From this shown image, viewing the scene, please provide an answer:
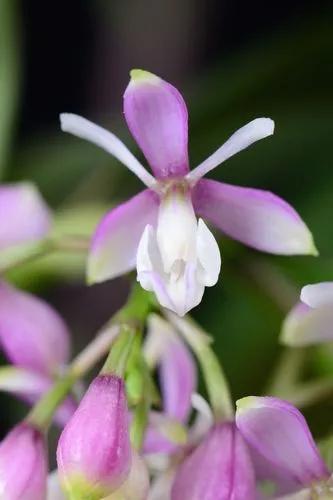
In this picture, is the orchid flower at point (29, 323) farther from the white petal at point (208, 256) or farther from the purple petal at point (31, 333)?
the white petal at point (208, 256)

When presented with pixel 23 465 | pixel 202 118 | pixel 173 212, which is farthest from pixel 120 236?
pixel 202 118

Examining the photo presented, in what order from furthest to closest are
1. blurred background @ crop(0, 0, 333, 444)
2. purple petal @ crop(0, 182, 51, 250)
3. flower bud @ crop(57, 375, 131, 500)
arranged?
blurred background @ crop(0, 0, 333, 444)
purple petal @ crop(0, 182, 51, 250)
flower bud @ crop(57, 375, 131, 500)

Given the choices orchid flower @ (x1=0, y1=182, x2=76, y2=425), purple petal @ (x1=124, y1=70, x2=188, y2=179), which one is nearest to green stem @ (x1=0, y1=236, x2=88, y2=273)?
orchid flower @ (x1=0, y1=182, x2=76, y2=425)

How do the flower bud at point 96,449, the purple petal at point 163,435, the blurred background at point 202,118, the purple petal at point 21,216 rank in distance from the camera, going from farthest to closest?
the blurred background at point 202,118 → the purple petal at point 21,216 → the purple petal at point 163,435 → the flower bud at point 96,449

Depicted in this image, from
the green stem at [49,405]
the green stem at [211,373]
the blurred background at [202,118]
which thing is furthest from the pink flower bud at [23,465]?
the blurred background at [202,118]

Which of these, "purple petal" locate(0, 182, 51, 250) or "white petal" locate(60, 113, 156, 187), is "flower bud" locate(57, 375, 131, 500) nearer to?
"white petal" locate(60, 113, 156, 187)

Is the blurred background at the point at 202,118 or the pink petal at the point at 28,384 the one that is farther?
the blurred background at the point at 202,118

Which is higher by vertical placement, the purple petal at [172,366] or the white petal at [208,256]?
the white petal at [208,256]
